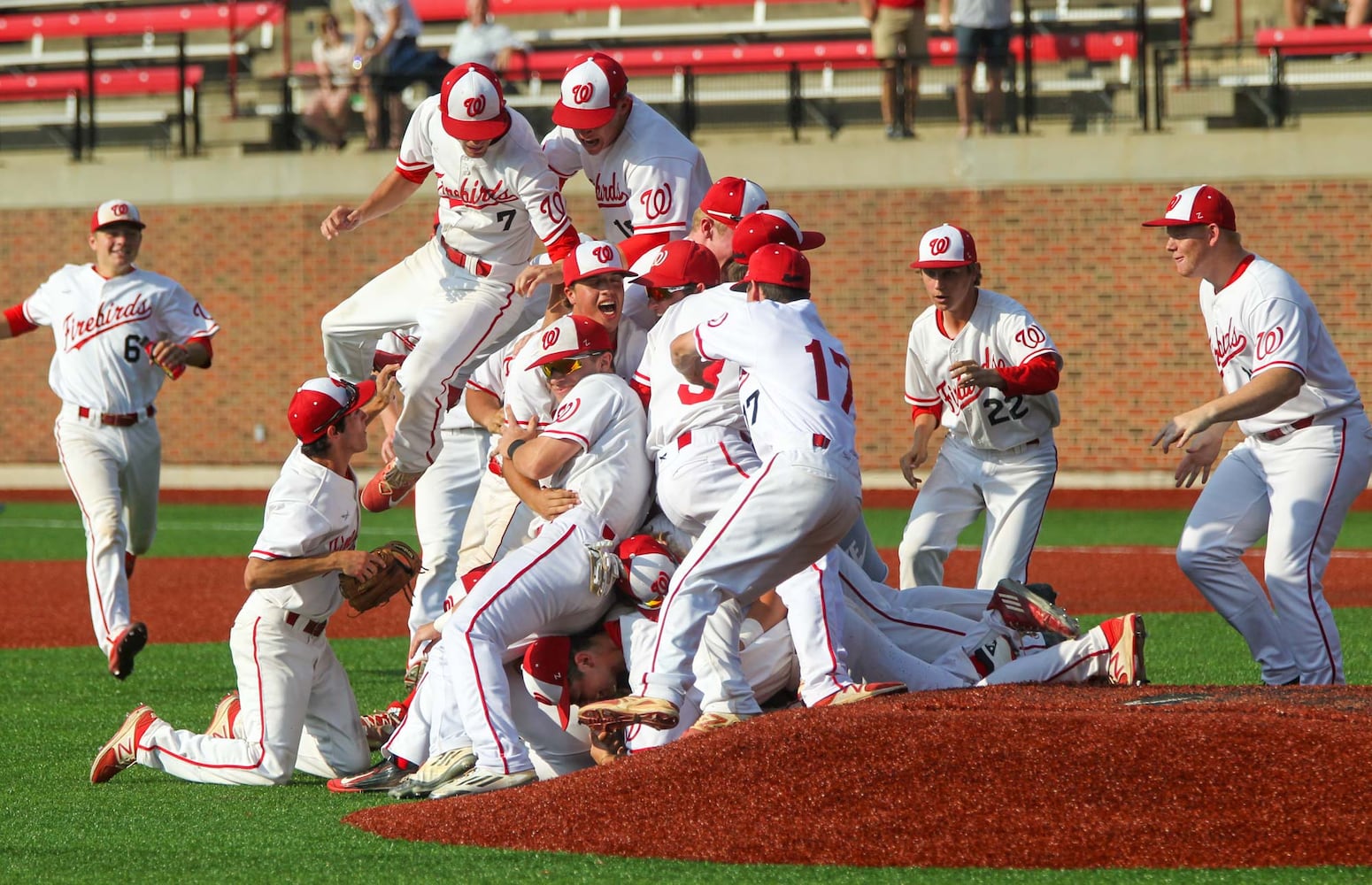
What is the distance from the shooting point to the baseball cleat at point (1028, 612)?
746 cm

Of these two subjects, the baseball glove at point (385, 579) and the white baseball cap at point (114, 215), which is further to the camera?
the white baseball cap at point (114, 215)

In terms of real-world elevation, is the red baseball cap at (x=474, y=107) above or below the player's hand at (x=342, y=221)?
above

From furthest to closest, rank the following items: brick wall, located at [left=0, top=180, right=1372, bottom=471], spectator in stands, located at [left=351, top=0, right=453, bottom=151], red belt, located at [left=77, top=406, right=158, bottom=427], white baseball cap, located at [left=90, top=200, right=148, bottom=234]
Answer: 1. spectator in stands, located at [left=351, top=0, right=453, bottom=151]
2. brick wall, located at [left=0, top=180, right=1372, bottom=471]
3. white baseball cap, located at [left=90, top=200, right=148, bottom=234]
4. red belt, located at [left=77, top=406, right=158, bottom=427]

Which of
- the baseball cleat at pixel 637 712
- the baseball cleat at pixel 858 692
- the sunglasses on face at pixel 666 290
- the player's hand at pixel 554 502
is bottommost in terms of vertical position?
the baseball cleat at pixel 858 692

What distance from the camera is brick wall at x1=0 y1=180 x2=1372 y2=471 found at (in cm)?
1966

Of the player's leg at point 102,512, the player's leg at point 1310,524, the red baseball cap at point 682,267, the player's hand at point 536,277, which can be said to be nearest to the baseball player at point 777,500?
the red baseball cap at point 682,267

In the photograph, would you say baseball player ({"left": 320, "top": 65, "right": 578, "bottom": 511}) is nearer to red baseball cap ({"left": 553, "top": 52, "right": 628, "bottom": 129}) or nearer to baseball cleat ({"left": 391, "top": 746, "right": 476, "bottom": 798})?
red baseball cap ({"left": 553, "top": 52, "right": 628, "bottom": 129})

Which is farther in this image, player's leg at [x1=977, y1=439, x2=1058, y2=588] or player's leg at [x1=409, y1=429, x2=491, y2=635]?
player's leg at [x1=409, y1=429, x2=491, y2=635]

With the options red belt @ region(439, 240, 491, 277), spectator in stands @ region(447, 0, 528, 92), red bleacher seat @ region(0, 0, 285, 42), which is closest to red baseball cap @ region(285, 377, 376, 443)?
red belt @ region(439, 240, 491, 277)

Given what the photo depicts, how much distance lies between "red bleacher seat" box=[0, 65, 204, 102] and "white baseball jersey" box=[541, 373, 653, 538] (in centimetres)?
1966

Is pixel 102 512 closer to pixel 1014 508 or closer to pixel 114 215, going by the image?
pixel 114 215

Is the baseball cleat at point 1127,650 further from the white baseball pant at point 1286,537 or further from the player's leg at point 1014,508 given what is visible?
the player's leg at point 1014,508

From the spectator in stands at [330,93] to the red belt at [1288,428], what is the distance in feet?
54.7


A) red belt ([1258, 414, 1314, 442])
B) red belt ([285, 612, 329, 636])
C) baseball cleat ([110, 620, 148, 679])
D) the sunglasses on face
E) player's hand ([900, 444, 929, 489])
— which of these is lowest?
baseball cleat ([110, 620, 148, 679])
